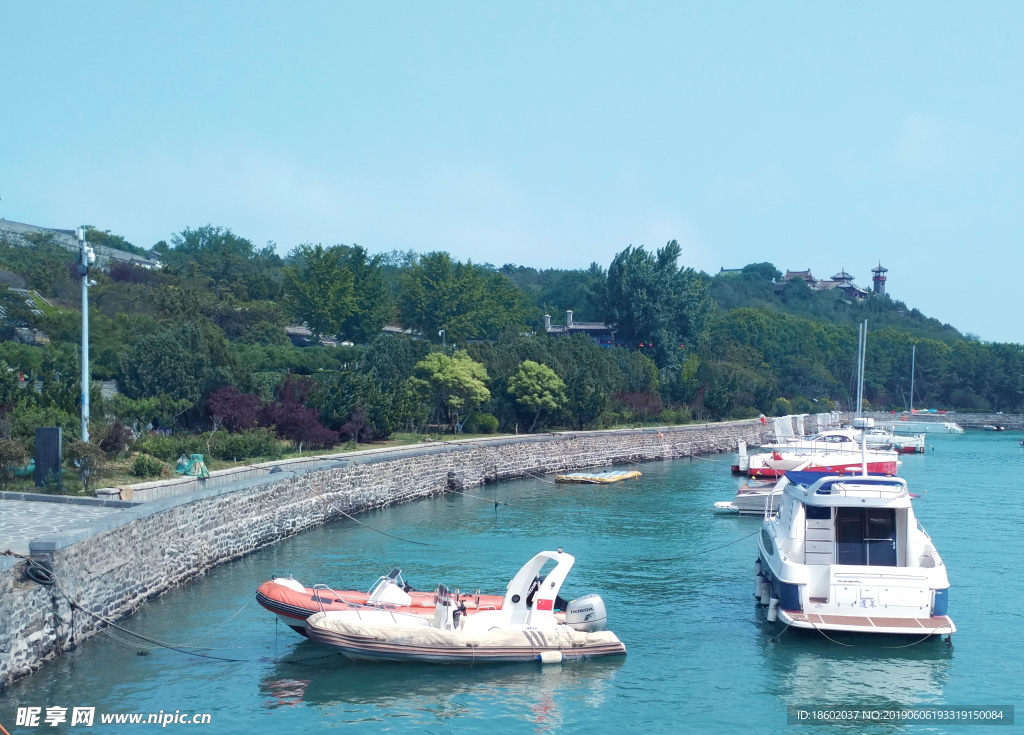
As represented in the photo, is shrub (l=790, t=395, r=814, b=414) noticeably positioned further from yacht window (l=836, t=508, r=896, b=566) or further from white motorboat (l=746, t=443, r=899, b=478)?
yacht window (l=836, t=508, r=896, b=566)

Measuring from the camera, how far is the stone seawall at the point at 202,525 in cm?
1586

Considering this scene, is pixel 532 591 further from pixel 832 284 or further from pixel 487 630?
pixel 832 284

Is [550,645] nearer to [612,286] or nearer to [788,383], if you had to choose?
[612,286]

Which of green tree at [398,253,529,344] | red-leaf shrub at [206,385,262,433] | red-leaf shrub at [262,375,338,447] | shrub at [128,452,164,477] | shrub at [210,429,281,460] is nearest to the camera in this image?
shrub at [128,452,164,477]

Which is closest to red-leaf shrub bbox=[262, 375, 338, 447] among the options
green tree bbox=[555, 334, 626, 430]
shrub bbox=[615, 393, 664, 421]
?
green tree bbox=[555, 334, 626, 430]

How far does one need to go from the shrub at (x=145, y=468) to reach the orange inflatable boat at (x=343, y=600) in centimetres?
935

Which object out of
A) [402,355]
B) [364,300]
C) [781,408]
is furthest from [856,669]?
[781,408]

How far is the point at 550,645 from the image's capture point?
17453mm

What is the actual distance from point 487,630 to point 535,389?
3716cm

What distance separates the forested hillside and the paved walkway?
19.5 ft

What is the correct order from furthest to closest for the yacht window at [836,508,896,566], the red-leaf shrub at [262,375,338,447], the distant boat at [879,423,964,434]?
the distant boat at [879,423,964,434], the red-leaf shrub at [262,375,338,447], the yacht window at [836,508,896,566]

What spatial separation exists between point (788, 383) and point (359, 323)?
164 ft

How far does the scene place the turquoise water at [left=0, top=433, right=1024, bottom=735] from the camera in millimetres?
15266

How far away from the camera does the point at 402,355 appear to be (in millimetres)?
52219
